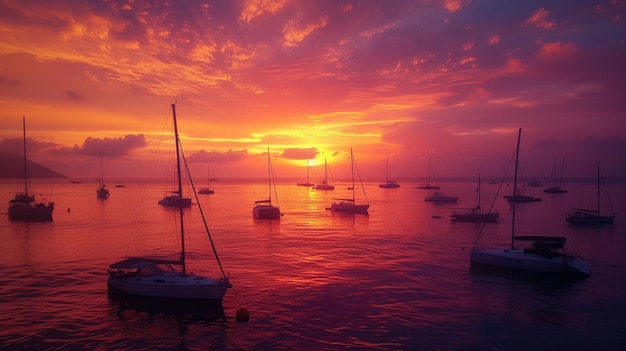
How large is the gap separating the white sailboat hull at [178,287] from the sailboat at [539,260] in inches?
1183

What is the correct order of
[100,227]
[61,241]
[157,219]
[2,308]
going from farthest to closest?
[157,219] → [100,227] → [61,241] → [2,308]

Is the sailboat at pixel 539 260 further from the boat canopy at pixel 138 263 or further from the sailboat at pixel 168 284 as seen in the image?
the boat canopy at pixel 138 263

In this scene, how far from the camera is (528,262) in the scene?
130ft

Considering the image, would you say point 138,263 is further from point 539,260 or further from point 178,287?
point 539,260

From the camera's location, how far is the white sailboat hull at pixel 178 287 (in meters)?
28.9

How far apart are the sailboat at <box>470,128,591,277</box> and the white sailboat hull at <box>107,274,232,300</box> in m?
30.1

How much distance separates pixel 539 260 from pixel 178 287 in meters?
36.8

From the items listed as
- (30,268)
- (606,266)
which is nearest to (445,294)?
(606,266)

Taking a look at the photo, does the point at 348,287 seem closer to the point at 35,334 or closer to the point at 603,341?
the point at 603,341

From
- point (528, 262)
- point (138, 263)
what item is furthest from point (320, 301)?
point (528, 262)

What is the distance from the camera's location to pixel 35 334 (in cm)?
2486

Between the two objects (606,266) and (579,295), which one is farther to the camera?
(606,266)

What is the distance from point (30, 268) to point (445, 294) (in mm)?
45518

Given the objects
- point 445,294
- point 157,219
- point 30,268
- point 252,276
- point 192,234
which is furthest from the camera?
point 157,219
